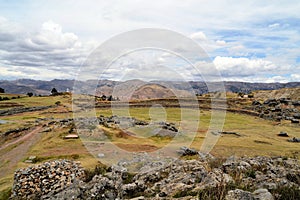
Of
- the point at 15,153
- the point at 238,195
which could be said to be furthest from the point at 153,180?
the point at 15,153

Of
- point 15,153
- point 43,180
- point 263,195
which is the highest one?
point 263,195

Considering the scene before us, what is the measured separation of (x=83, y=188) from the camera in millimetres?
14109

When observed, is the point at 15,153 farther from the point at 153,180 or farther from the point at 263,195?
the point at 263,195

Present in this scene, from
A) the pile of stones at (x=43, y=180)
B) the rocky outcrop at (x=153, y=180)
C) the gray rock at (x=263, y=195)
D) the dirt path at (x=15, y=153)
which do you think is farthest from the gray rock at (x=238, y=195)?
the dirt path at (x=15, y=153)

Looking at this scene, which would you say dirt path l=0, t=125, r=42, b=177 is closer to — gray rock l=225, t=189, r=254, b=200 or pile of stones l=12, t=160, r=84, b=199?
pile of stones l=12, t=160, r=84, b=199

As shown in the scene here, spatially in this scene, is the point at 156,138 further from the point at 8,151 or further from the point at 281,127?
the point at 281,127

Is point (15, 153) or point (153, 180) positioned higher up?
point (153, 180)

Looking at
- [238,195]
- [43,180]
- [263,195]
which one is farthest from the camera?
[43,180]

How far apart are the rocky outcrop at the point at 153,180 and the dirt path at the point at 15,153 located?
6050mm

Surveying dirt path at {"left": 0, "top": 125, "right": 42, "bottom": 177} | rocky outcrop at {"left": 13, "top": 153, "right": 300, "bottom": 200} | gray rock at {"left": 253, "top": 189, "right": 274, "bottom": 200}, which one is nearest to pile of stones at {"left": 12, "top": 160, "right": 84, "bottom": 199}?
rocky outcrop at {"left": 13, "top": 153, "right": 300, "bottom": 200}

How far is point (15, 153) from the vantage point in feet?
91.2

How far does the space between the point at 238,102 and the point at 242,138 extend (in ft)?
169

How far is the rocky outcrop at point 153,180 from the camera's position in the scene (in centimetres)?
1033

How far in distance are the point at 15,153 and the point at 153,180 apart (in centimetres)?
1918
